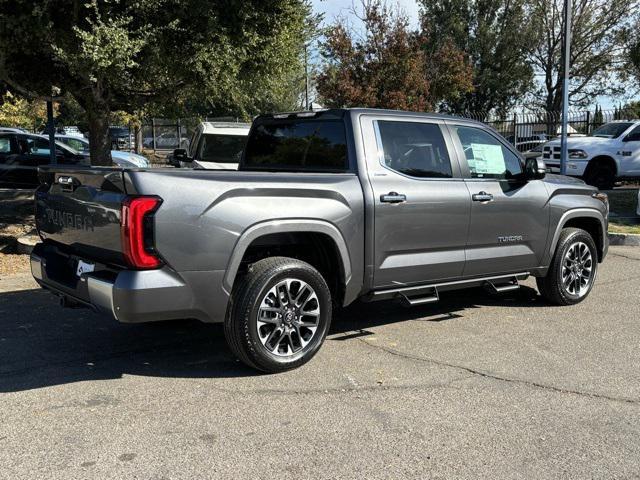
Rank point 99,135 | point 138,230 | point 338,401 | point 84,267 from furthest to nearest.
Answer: point 99,135 < point 84,267 < point 338,401 < point 138,230

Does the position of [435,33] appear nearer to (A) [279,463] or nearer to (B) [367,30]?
(B) [367,30]

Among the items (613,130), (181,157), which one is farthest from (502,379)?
(613,130)

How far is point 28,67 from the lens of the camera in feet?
33.7

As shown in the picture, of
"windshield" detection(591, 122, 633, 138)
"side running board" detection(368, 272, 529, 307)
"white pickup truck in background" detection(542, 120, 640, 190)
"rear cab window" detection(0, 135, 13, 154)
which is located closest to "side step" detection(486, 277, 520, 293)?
"side running board" detection(368, 272, 529, 307)

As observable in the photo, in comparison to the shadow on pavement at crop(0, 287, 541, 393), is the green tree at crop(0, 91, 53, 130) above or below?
above

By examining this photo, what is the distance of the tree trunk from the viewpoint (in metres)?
10.8

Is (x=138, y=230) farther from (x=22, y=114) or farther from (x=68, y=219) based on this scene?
(x=22, y=114)

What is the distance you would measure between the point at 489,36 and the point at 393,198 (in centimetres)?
3358

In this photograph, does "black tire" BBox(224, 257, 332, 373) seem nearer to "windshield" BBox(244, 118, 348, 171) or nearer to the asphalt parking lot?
the asphalt parking lot

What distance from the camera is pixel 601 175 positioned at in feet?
50.2

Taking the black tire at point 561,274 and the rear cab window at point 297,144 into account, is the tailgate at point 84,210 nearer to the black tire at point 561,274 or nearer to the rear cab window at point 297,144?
the rear cab window at point 297,144

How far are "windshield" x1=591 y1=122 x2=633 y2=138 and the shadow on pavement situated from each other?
402 inches

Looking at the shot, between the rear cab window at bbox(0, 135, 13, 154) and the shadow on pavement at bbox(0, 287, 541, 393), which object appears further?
the rear cab window at bbox(0, 135, 13, 154)

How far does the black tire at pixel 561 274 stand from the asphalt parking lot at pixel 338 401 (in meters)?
0.39
